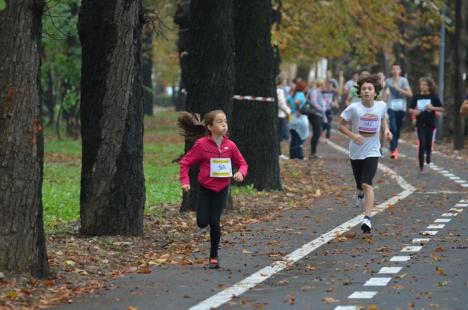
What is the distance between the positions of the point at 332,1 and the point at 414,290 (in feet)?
80.7

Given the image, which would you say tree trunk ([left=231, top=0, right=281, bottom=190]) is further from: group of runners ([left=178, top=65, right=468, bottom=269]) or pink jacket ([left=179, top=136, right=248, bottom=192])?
pink jacket ([left=179, top=136, right=248, bottom=192])

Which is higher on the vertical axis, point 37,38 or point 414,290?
point 37,38

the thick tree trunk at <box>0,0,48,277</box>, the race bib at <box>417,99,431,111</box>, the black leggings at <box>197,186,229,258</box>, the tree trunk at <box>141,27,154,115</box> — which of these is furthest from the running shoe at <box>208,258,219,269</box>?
the tree trunk at <box>141,27,154,115</box>

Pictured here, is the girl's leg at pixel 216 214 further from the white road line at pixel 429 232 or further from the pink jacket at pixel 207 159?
the white road line at pixel 429 232

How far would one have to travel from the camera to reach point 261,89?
23.7 meters

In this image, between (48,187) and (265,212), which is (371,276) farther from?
(48,187)

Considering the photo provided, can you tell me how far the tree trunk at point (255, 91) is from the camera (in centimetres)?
2330

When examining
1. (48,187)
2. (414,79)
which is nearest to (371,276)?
(48,187)

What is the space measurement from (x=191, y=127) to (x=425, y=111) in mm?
14501

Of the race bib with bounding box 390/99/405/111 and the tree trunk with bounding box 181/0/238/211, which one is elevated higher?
the tree trunk with bounding box 181/0/238/211

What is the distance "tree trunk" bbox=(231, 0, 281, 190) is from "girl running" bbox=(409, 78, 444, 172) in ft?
17.2

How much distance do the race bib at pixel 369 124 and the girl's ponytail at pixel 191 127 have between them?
3.70 metres

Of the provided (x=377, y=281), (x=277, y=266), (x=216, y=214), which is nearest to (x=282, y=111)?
(x=216, y=214)

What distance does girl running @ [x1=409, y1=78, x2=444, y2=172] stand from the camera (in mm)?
28328
